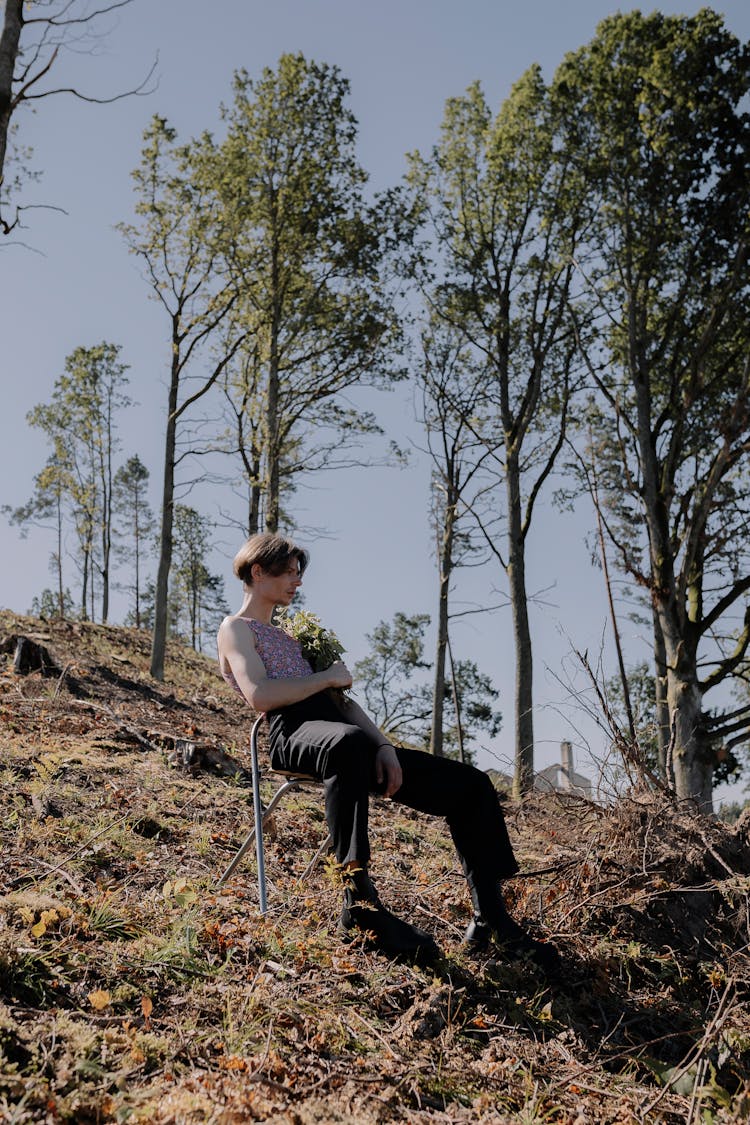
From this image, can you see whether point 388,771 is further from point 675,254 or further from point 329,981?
point 675,254

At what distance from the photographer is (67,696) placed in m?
7.64

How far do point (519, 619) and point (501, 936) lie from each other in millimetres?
8567

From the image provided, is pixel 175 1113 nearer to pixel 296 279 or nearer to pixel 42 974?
pixel 42 974

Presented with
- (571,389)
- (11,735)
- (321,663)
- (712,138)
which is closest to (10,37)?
(11,735)

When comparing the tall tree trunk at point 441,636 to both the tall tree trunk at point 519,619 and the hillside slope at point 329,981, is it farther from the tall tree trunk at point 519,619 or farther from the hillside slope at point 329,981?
the hillside slope at point 329,981

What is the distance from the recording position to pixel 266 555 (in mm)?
3715

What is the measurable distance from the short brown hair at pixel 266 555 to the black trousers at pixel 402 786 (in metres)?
0.69

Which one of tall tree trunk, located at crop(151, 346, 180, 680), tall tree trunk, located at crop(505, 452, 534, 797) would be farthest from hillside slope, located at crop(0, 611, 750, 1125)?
tall tree trunk, located at crop(151, 346, 180, 680)

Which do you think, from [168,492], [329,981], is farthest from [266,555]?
[168,492]

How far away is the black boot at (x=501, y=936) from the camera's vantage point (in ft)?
10.4

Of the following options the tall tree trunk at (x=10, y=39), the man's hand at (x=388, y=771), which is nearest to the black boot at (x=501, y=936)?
the man's hand at (x=388, y=771)

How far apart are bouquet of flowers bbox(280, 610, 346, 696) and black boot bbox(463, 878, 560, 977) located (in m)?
1.16

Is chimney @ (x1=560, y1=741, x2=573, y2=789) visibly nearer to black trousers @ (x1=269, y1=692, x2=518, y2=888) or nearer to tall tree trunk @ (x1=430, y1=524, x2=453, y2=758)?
black trousers @ (x1=269, y1=692, x2=518, y2=888)

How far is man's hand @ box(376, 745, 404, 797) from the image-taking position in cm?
316
